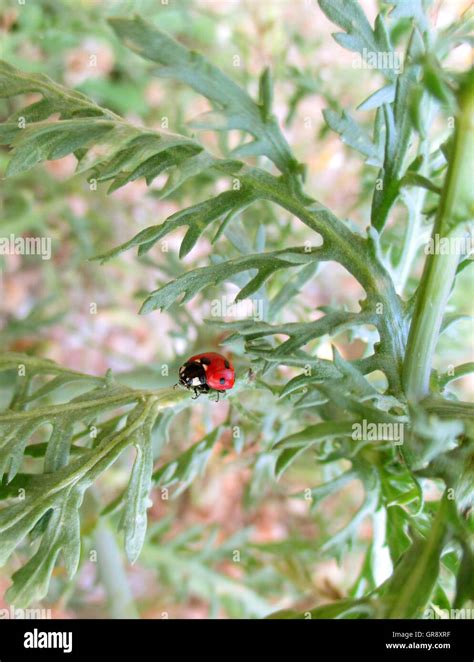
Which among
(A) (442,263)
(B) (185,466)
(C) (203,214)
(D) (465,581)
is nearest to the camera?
Answer: (D) (465,581)

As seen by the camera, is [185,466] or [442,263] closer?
[442,263]

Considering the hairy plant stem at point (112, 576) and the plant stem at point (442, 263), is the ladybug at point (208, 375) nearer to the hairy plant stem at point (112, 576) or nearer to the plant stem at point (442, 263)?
the plant stem at point (442, 263)

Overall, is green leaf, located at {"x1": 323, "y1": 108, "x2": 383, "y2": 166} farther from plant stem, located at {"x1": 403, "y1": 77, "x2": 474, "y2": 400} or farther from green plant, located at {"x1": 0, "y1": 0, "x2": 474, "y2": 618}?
plant stem, located at {"x1": 403, "y1": 77, "x2": 474, "y2": 400}

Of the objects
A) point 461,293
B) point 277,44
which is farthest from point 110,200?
point 461,293

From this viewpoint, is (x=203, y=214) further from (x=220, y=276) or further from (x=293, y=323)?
(x=293, y=323)

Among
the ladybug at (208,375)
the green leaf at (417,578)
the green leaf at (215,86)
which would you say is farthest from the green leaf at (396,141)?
the green leaf at (417,578)

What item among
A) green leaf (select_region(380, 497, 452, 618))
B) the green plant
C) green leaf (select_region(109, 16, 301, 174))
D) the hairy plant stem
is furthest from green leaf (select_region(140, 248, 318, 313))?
the hairy plant stem

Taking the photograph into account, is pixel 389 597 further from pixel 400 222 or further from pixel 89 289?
pixel 89 289

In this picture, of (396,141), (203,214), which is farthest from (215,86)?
(396,141)
